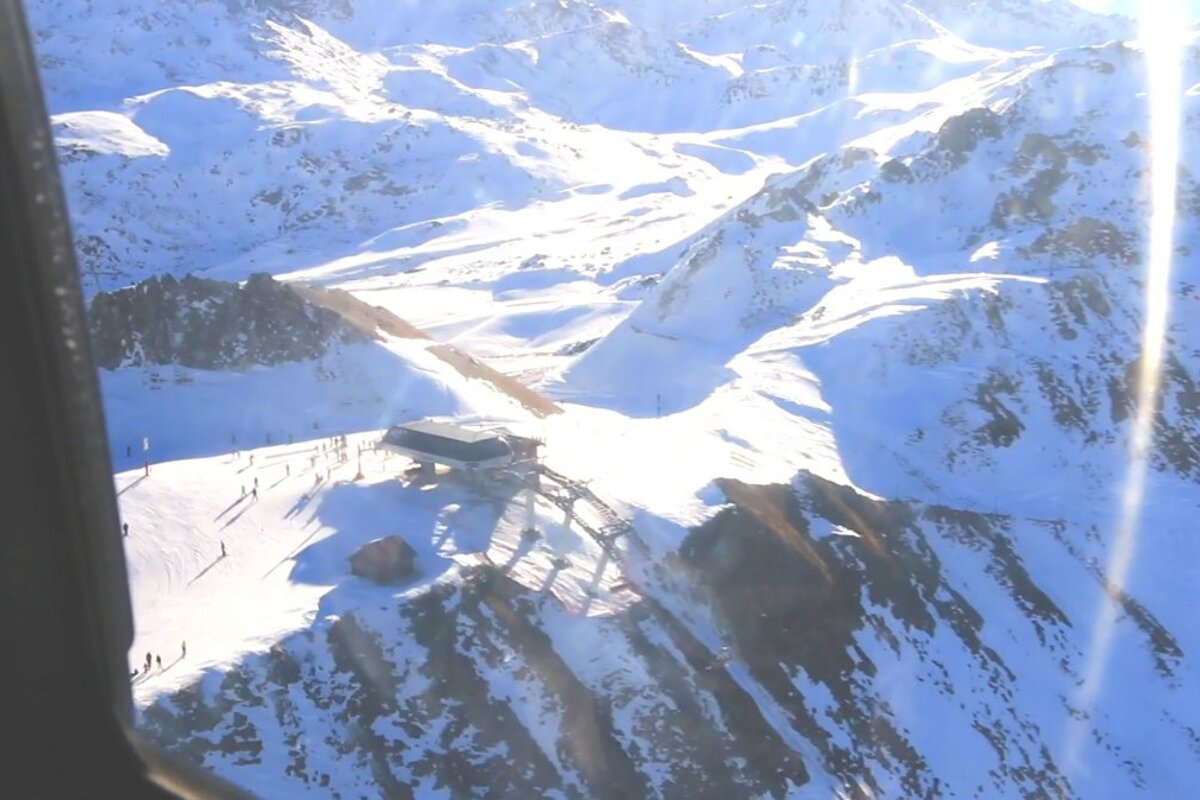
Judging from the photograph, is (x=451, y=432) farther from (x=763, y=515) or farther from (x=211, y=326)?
(x=211, y=326)

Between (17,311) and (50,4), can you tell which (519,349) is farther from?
(50,4)

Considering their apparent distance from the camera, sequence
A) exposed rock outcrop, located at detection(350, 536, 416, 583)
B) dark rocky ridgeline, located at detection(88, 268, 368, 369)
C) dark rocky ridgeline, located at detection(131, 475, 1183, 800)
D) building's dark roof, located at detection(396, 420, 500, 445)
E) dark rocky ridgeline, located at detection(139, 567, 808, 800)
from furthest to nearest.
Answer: dark rocky ridgeline, located at detection(88, 268, 368, 369) < building's dark roof, located at detection(396, 420, 500, 445) < exposed rock outcrop, located at detection(350, 536, 416, 583) < dark rocky ridgeline, located at detection(131, 475, 1183, 800) < dark rocky ridgeline, located at detection(139, 567, 808, 800)

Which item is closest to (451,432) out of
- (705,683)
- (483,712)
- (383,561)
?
(383,561)

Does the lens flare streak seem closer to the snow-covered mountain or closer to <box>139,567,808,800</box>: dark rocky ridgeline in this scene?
the snow-covered mountain

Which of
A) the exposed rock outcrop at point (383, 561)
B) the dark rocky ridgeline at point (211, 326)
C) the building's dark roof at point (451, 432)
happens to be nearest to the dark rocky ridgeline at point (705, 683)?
the exposed rock outcrop at point (383, 561)

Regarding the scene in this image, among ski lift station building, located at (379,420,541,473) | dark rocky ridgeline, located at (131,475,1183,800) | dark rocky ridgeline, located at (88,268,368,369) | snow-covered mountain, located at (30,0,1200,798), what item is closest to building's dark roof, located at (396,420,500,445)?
ski lift station building, located at (379,420,541,473)

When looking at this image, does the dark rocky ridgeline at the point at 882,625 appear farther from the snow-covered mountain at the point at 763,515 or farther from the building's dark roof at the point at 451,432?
the building's dark roof at the point at 451,432

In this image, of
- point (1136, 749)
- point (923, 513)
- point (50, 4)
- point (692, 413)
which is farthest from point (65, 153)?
point (1136, 749)
